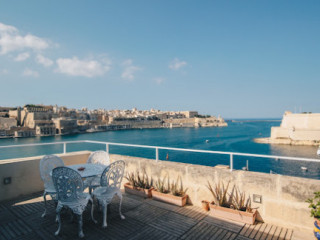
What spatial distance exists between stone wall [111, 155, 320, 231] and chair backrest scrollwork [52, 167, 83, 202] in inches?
79.5

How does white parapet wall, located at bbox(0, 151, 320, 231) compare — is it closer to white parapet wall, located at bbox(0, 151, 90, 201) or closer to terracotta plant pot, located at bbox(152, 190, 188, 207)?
white parapet wall, located at bbox(0, 151, 90, 201)

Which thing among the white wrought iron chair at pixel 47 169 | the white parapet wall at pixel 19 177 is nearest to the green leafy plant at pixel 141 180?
the white wrought iron chair at pixel 47 169

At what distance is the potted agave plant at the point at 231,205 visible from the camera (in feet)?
10.1

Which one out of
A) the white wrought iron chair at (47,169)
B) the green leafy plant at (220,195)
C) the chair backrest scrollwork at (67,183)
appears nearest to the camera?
the chair backrest scrollwork at (67,183)

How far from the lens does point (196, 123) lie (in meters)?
141

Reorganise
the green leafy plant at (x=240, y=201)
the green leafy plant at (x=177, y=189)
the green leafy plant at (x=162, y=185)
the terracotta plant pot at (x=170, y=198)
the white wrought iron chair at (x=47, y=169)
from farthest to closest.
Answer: the green leafy plant at (x=162, y=185)
the green leafy plant at (x=177, y=189)
the terracotta plant pot at (x=170, y=198)
the white wrought iron chair at (x=47, y=169)
the green leafy plant at (x=240, y=201)

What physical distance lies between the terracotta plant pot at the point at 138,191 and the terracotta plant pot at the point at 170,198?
5.5 inches

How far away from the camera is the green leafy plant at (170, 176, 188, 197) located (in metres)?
3.90

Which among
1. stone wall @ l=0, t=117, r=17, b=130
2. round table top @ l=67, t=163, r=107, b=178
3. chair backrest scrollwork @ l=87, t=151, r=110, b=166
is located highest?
chair backrest scrollwork @ l=87, t=151, r=110, b=166

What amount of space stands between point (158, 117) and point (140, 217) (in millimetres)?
146944

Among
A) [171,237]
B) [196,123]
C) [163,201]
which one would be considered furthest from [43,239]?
[196,123]

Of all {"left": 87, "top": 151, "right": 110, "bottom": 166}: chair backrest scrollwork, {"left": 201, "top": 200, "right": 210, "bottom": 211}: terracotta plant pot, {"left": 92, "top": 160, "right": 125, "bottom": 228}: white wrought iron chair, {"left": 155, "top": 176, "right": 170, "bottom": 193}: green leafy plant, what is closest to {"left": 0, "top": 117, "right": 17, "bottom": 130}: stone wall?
{"left": 87, "top": 151, "right": 110, "bottom": 166}: chair backrest scrollwork

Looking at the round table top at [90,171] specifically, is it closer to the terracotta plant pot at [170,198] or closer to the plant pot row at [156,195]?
the plant pot row at [156,195]

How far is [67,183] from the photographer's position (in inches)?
107
